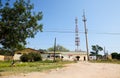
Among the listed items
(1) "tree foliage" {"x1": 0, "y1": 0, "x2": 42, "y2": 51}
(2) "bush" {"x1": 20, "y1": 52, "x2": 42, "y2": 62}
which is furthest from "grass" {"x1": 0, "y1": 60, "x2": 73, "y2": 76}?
(2) "bush" {"x1": 20, "y1": 52, "x2": 42, "y2": 62}

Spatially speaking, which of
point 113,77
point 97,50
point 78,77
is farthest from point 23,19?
point 97,50

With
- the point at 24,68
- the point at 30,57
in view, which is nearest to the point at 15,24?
the point at 24,68

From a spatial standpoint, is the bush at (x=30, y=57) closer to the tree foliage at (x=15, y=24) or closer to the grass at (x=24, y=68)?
the grass at (x=24, y=68)

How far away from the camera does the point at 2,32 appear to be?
876 inches

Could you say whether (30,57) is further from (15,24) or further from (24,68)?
(15,24)

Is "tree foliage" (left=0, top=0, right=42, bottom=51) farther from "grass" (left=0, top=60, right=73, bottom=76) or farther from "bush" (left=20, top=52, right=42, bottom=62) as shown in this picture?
"bush" (left=20, top=52, right=42, bottom=62)

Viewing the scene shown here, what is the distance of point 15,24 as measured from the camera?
874 inches

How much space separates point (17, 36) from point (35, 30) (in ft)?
7.39

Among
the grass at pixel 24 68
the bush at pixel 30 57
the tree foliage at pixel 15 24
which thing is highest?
the tree foliage at pixel 15 24

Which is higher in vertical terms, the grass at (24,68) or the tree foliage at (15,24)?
the tree foliage at (15,24)

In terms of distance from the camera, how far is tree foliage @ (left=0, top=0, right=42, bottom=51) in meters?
22.2

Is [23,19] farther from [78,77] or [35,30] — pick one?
[78,77]

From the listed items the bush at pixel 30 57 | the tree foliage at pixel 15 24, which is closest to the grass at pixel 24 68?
the tree foliage at pixel 15 24

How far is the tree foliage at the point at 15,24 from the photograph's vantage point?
22.2 metres
